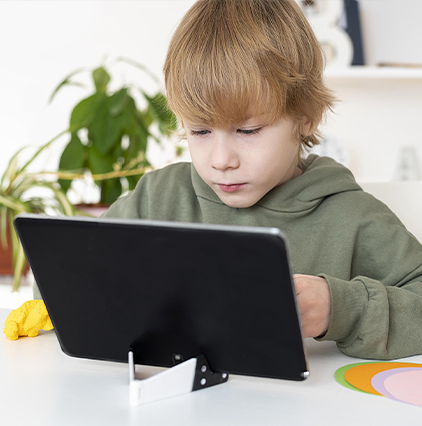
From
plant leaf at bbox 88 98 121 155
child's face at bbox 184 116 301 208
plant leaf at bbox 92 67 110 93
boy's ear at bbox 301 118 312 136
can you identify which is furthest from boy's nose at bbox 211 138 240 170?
plant leaf at bbox 92 67 110 93

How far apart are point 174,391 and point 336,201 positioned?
0.54 metres

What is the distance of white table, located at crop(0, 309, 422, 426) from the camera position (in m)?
0.46

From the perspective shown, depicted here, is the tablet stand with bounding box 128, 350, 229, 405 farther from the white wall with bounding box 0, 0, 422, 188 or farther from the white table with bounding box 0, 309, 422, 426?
the white wall with bounding box 0, 0, 422, 188

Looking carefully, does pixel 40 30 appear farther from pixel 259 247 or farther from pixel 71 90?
pixel 259 247

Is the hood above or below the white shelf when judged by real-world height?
below

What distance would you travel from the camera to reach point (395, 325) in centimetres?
67

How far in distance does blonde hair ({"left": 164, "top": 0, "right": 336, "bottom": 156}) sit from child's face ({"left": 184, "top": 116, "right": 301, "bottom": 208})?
15mm

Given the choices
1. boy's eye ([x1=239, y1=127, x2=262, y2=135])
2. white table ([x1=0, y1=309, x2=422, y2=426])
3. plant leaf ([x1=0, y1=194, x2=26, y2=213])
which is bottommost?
plant leaf ([x1=0, y1=194, x2=26, y2=213])

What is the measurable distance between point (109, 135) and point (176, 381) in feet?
4.98

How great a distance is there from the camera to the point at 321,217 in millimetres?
958

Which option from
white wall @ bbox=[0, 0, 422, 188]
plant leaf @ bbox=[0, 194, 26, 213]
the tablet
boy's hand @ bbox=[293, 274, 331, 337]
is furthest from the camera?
white wall @ bbox=[0, 0, 422, 188]

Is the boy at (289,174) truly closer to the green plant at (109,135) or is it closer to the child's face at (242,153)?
the child's face at (242,153)

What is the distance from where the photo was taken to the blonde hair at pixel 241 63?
0.78 meters

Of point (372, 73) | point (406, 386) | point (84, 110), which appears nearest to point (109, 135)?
point (84, 110)
